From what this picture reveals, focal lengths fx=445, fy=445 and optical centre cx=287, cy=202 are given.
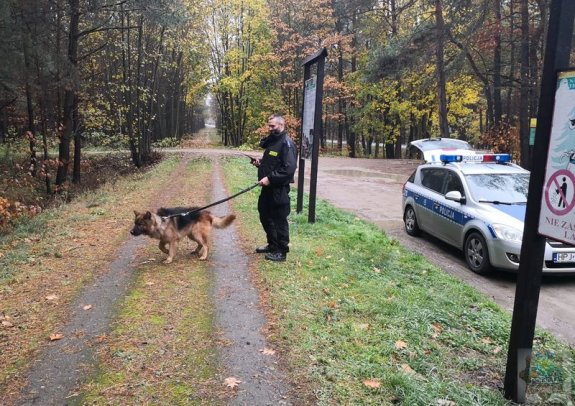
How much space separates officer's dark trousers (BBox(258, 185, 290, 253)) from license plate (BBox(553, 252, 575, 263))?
Answer: 408 cm

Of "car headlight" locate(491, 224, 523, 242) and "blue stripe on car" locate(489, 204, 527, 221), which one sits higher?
"blue stripe on car" locate(489, 204, 527, 221)

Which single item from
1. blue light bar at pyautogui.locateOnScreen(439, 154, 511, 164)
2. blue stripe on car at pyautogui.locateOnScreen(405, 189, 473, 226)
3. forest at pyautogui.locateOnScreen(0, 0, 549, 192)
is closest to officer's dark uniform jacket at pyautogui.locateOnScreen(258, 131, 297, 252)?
blue stripe on car at pyautogui.locateOnScreen(405, 189, 473, 226)

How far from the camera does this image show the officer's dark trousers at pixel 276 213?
6.34 m

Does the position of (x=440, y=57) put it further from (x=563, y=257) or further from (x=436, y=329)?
(x=436, y=329)

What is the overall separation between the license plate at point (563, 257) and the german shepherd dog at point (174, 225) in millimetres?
4890

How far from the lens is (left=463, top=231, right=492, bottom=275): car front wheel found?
23.9 feet

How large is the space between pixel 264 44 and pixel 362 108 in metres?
10.4

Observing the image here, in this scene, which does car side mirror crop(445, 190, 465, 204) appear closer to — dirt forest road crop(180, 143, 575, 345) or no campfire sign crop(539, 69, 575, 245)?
dirt forest road crop(180, 143, 575, 345)

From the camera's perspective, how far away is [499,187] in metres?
8.27

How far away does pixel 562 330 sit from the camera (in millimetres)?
5324

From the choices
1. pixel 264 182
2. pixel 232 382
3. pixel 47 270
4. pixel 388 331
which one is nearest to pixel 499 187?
pixel 264 182

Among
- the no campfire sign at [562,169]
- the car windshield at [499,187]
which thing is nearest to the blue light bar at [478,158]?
the car windshield at [499,187]

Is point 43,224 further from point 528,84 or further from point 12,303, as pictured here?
point 528,84

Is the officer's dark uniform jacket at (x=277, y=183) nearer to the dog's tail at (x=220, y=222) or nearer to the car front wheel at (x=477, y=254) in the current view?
the dog's tail at (x=220, y=222)
